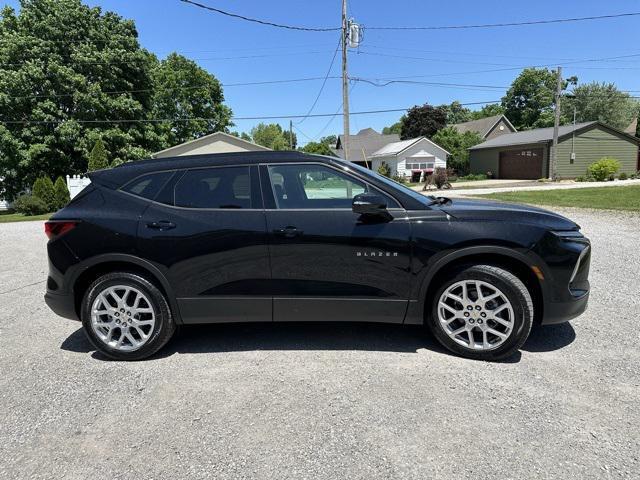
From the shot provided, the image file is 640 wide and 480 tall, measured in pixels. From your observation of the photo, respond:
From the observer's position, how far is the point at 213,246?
136 inches

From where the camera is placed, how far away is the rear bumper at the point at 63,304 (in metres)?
3.67

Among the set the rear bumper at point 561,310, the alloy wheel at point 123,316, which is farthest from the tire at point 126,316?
the rear bumper at point 561,310

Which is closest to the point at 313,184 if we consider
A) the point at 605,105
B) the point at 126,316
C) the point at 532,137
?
the point at 126,316

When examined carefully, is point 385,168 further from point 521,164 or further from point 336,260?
point 336,260

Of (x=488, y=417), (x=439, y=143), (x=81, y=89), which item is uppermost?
(x=81, y=89)

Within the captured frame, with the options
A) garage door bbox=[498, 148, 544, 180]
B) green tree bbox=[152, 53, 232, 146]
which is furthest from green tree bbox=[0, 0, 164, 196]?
garage door bbox=[498, 148, 544, 180]

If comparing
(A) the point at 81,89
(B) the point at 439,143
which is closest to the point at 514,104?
(B) the point at 439,143

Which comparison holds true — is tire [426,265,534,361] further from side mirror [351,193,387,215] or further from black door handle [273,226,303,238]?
black door handle [273,226,303,238]

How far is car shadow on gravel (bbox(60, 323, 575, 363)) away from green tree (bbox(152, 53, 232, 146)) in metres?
38.7

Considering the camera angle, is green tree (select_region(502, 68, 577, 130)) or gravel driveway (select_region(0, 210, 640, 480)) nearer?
gravel driveway (select_region(0, 210, 640, 480))

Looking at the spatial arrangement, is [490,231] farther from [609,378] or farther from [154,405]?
[154,405]

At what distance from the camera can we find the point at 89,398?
9.99 ft

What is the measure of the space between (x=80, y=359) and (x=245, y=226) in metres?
1.91

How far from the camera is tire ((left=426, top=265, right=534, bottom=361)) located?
3.31 m
